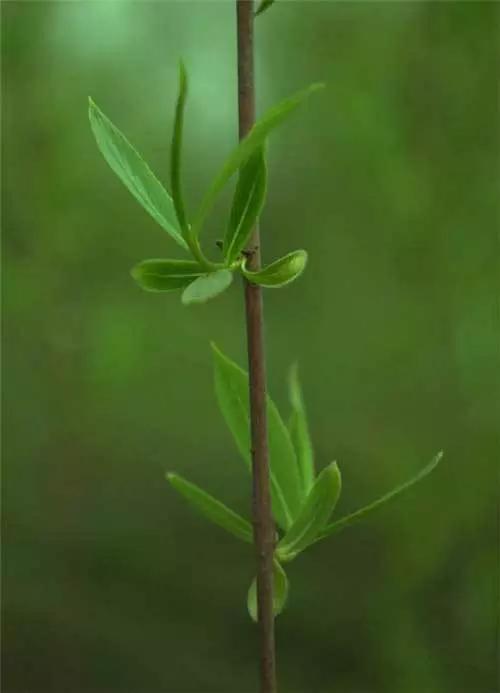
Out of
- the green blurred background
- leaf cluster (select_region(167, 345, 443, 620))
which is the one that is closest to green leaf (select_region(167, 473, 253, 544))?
leaf cluster (select_region(167, 345, 443, 620))

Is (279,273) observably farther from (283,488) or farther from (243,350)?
(243,350)

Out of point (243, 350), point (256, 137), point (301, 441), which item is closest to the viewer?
point (256, 137)

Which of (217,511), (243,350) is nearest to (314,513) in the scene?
(217,511)

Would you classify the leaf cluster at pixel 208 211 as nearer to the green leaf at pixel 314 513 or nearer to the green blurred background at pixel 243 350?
the green leaf at pixel 314 513

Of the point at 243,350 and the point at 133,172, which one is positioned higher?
the point at 133,172

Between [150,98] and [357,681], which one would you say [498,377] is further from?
[150,98]

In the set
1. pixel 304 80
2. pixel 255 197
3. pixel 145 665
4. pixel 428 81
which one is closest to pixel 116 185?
pixel 304 80
